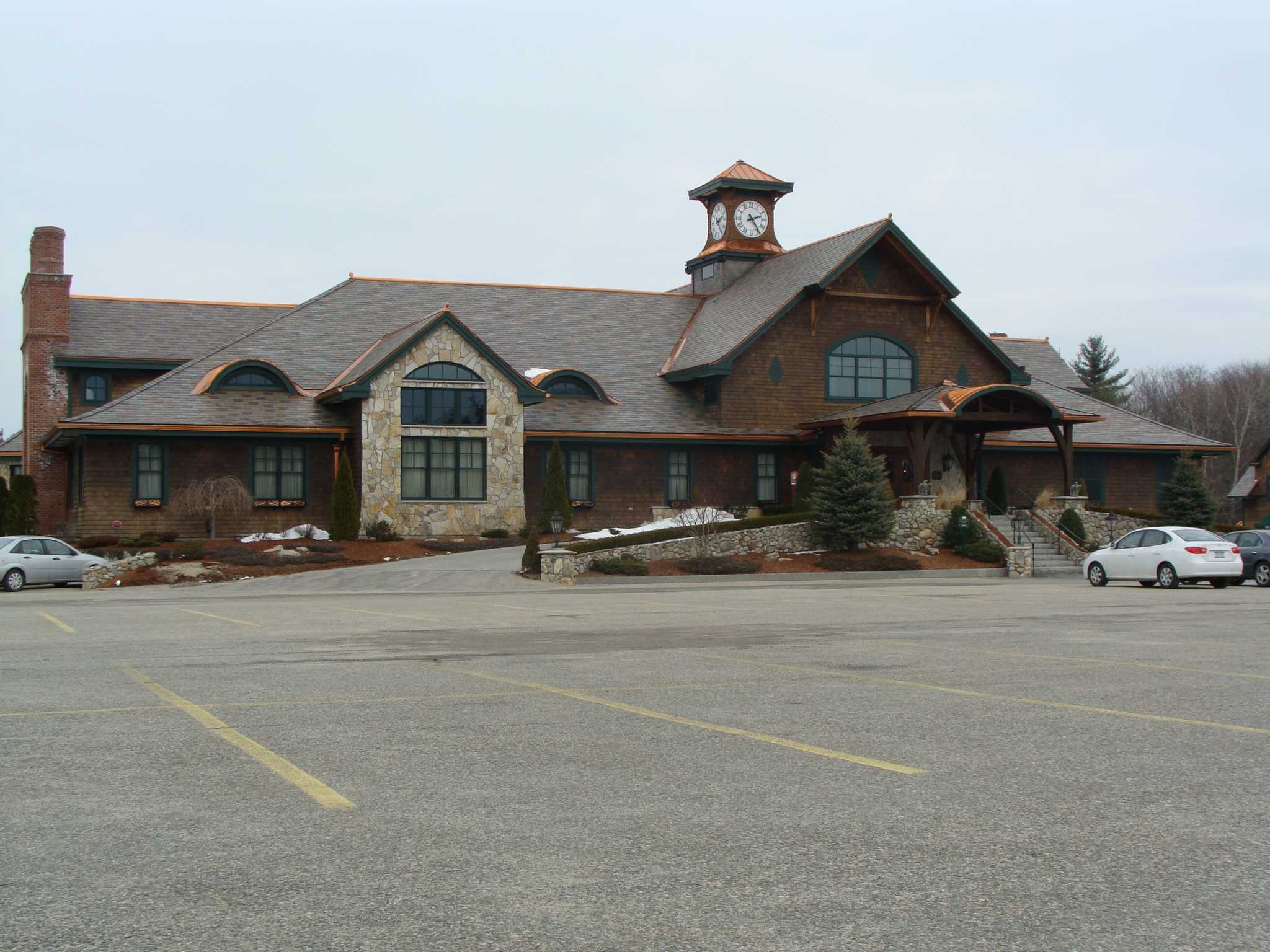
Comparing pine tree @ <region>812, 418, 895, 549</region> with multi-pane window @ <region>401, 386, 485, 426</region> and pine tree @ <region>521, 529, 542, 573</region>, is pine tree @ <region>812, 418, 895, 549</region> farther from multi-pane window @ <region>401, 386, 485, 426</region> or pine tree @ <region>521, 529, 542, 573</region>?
multi-pane window @ <region>401, 386, 485, 426</region>

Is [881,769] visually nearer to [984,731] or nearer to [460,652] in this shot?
[984,731]

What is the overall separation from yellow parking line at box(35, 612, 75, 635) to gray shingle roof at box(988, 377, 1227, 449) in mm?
31367

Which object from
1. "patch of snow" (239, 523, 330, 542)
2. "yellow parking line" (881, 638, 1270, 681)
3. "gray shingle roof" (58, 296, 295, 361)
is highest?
"gray shingle roof" (58, 296, 295, 361)

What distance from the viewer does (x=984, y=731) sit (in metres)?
8.57

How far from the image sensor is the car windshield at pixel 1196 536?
2688cm

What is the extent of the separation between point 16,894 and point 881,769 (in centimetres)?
442

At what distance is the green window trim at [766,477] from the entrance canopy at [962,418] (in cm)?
192

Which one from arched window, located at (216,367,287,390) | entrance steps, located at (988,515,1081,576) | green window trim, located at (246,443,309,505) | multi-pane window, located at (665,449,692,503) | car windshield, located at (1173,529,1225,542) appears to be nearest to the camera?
car windshield, located at (1173,529,1225,542)

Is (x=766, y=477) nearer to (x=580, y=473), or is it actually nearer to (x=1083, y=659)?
(x=580, y=473)

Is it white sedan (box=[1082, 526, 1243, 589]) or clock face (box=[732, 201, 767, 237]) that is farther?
clock face (box=[732, 201, 767, 237])

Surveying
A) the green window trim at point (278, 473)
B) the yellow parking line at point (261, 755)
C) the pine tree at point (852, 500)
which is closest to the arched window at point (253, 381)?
the green window trim at point (278, 473)

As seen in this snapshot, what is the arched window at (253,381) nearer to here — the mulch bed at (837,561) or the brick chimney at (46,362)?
the brick chimney at (46,362)

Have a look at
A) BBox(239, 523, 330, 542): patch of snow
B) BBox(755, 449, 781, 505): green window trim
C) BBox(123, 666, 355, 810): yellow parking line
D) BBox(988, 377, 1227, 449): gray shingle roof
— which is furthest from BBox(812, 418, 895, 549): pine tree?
BBox(123, 666, 355, 810): yellow parking line

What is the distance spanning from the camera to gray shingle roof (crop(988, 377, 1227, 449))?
44.6m
